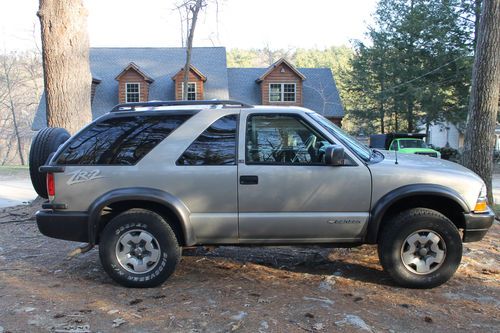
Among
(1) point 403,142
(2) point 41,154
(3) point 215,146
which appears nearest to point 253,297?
(3) point 215,146

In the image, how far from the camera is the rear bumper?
448cm

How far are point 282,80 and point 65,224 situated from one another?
26739 millimetres

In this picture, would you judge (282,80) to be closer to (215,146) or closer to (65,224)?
(215,146)

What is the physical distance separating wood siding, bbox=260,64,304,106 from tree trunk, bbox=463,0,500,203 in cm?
2163

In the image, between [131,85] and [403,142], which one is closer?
[403,142]

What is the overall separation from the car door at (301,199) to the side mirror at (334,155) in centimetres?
11

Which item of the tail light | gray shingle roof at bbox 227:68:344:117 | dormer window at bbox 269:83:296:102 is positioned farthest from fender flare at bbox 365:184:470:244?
dormer window at bbox 269:83:296:102

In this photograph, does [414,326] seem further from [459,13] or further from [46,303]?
[459,13]

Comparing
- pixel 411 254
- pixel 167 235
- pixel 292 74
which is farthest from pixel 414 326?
pixel 292 74

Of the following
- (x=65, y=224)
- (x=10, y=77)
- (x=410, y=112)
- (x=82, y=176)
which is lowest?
(x=65, y=224)

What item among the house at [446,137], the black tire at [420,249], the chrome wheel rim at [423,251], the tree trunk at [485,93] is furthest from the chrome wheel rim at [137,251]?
the house at [446,137]

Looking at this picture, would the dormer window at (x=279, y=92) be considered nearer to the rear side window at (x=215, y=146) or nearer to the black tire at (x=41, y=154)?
the black tire at (x=41, y=154)

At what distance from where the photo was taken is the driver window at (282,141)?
4492 millimetres

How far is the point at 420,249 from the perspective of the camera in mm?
4410
